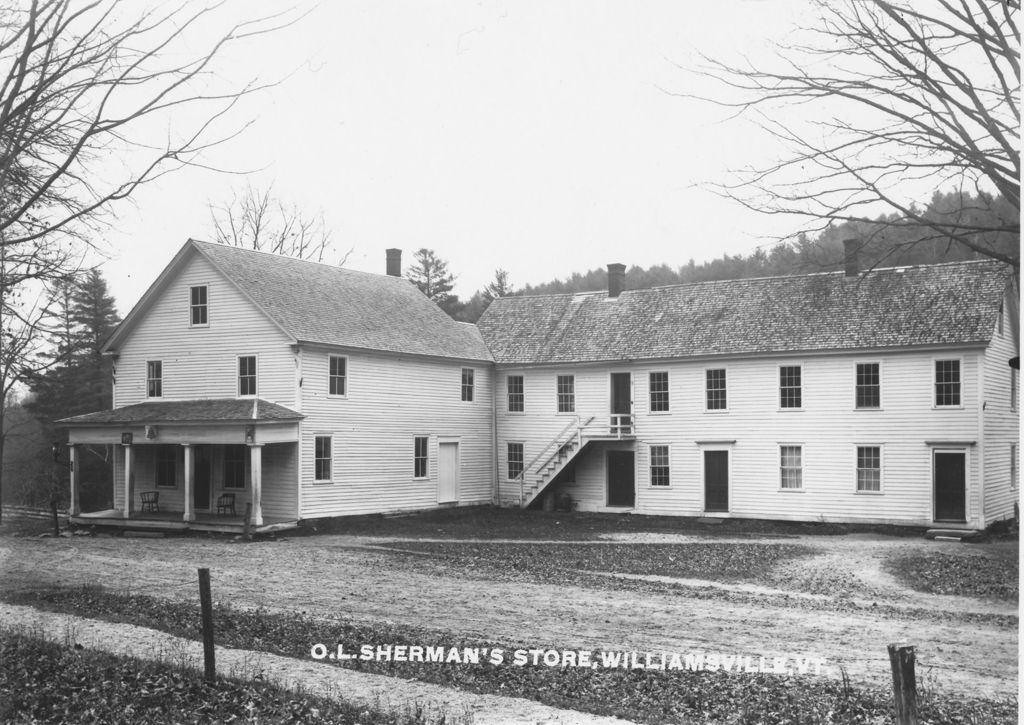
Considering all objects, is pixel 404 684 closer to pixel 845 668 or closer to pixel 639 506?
pixel 845 668

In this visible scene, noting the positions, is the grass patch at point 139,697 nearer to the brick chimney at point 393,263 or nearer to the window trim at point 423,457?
the window trim at point 423,457

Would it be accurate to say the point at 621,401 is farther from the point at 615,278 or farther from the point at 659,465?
the point at 615,278

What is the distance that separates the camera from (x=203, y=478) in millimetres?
30641

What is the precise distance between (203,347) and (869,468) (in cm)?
2149

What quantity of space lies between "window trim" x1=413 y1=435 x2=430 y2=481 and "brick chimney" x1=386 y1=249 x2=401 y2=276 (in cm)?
882

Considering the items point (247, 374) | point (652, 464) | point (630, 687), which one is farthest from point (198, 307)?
point (630, 687)

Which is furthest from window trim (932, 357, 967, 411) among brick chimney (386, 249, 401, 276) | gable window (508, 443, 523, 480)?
brick chimney (386, 249, 401, 276)

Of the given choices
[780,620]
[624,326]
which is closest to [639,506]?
[624,326]

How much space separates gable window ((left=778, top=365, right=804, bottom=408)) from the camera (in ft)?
101

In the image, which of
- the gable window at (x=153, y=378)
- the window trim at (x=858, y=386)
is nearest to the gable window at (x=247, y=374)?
the gable window at (x=153, y=378)

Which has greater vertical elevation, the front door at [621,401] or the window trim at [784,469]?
the front door at [621,401]

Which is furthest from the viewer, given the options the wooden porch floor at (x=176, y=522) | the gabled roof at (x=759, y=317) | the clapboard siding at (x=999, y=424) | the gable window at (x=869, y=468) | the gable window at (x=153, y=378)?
the gable window at (x=153, y=378)

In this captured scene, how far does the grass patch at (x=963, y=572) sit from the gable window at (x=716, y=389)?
10.6m

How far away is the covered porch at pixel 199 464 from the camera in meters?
26.8
